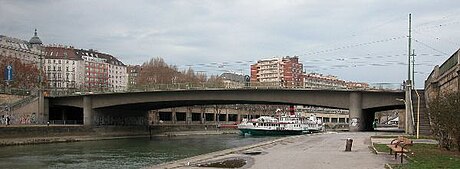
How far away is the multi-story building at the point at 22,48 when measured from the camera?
515ft

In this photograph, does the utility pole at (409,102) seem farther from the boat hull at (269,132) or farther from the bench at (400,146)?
the boat hull at (269,132)

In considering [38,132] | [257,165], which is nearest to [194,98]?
[38,132]

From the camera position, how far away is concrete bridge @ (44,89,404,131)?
64375mm

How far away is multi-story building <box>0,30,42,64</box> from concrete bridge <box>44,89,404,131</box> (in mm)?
79623

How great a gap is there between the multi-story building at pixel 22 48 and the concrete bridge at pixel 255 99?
3135 inches

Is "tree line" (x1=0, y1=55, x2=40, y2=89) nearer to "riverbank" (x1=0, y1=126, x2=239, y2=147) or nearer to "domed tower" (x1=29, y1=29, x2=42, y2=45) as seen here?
"riverbank" (x1=0, y1=126, x2=239, y2=147)

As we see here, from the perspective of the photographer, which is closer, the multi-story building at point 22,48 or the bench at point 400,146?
the bench at point 400,146

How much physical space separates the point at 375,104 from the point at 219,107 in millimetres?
76426

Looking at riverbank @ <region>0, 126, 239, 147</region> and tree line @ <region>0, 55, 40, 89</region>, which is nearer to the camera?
riverbank @ <region>0, 126, 239, 147</region>

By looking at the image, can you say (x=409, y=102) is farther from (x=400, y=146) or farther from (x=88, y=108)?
(x=88, y=108)

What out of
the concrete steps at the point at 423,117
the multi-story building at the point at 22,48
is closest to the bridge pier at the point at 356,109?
the concrete steps at the point at 423,117

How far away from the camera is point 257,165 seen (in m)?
23.7

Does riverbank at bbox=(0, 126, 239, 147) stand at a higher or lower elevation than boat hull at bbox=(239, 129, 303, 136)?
higher

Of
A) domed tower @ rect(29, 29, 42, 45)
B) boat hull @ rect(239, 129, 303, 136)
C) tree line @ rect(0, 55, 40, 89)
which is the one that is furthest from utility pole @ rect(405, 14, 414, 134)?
domed tower @ rect(29, 29, 42, 45)
